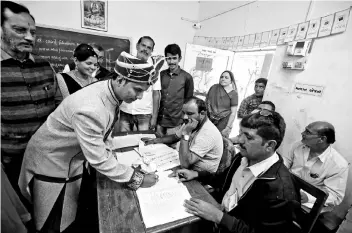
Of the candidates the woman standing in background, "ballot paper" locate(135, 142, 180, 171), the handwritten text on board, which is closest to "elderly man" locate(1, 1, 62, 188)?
the woman standing in background

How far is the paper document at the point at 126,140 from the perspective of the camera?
158 centimetres

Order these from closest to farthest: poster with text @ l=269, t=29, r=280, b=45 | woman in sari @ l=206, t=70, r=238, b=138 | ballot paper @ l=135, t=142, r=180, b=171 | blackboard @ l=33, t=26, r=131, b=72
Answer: ballot paper @ l=135, t=142, r=180, b=171 < poster with text @ l=269, t=29, r=280, b=45 < woman in sari @ l=206, t=70, r=238, b=138 < blackboard @ l=33, t=26, r=131, b=72

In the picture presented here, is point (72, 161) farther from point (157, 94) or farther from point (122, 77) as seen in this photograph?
point (157, 94)

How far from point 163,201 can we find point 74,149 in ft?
2.14

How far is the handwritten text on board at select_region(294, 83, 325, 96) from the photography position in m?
1.93

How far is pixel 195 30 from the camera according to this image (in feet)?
14.7

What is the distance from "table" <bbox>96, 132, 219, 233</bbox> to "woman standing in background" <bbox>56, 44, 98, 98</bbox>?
1.06 m

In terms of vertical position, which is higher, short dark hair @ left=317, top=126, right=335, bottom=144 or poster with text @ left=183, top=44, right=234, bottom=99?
poster with text @ left=183, top=44, right=234, bottom=99

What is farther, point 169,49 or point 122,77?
point 169,49

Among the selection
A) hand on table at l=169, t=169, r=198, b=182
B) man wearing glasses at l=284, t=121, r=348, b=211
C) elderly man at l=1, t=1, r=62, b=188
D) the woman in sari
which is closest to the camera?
elderly man at l=1, t=1, r=62, b=188

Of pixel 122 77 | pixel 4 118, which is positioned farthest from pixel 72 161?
pixel 122 77

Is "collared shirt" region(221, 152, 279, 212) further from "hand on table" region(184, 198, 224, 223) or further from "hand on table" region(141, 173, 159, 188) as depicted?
"hand on table" region(141, 173, 159, 188)

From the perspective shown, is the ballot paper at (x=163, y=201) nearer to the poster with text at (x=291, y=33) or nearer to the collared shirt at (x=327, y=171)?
the collared shirt at (x=327, y=171)

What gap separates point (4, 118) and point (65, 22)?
3.04m
